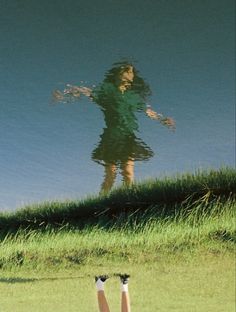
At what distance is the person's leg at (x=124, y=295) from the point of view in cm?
188

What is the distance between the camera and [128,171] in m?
2.16

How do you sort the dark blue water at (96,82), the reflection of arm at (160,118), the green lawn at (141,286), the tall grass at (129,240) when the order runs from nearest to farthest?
the green lawn at (141,286) < the tall grass at (129,240) < the dark blue water at (96,82) < the reflection of arm at (160,118)

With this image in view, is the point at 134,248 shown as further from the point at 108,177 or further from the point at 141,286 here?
the point at 108,177

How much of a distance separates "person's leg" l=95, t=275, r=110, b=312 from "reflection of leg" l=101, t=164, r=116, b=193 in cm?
30

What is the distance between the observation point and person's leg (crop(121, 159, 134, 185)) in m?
2.15

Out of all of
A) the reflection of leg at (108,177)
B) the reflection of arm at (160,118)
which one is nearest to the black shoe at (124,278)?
the reflection of leg at (108,177)

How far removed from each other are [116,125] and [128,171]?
137mm

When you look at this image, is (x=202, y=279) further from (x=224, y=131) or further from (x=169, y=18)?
(x=169, y=18)

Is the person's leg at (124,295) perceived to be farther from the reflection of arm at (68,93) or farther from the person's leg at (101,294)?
the reflection of arm at (68,93)

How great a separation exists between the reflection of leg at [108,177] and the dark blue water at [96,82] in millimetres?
17

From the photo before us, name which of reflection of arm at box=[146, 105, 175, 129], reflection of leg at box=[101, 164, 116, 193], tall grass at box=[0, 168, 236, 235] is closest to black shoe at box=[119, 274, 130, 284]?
tall grass at box=[0, 168, 236, 235]

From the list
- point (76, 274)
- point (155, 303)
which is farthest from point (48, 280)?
point (155, 303)

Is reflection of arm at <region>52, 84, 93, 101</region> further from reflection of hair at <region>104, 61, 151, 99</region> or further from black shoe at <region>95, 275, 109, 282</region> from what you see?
black shoe at <region>95, 275, 109, 282</region>

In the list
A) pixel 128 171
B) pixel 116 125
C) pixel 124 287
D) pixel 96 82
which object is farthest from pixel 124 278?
pixel 96 82
